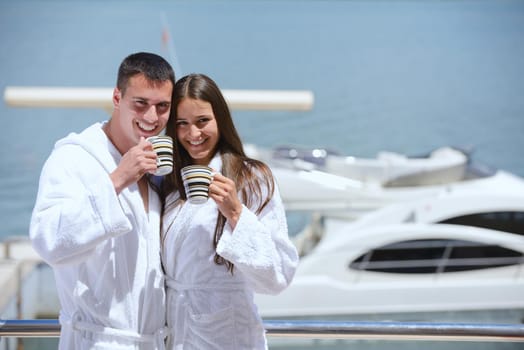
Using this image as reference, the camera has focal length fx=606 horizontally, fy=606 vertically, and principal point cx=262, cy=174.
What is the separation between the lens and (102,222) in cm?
119

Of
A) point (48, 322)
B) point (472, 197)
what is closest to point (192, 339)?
point (48, 322)

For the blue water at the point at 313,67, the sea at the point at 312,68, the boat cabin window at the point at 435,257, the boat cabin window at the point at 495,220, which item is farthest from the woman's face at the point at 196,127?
the boat cabin window at the point at 495,220

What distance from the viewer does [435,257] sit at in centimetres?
589

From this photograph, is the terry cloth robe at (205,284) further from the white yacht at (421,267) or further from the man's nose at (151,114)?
the white yacht at (421,267)

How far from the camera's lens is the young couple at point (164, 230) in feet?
4.12

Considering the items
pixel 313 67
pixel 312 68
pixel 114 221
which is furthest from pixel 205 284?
pixel 313 67

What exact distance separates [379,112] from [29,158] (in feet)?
59.3

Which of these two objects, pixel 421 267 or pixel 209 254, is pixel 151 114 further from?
pixel 421 267

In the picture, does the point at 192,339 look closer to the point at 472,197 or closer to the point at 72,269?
the point at 72,269

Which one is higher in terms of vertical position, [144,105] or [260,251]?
[144,105]

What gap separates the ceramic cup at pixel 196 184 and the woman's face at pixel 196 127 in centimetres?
21

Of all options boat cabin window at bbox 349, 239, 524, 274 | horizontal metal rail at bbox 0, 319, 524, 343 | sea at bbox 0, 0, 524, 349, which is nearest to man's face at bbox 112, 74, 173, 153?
horizontal metal rail at bbox 0, 319, 524, 343

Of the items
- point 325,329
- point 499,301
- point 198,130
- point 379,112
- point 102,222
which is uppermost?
point 379,112

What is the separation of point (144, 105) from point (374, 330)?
2.63 ft
